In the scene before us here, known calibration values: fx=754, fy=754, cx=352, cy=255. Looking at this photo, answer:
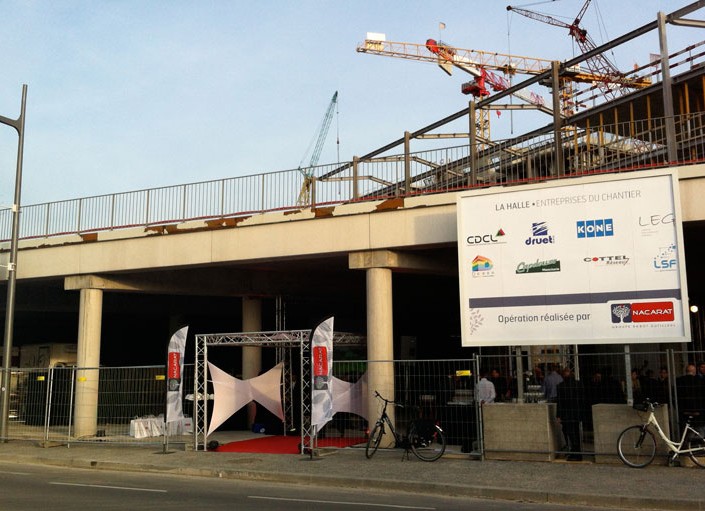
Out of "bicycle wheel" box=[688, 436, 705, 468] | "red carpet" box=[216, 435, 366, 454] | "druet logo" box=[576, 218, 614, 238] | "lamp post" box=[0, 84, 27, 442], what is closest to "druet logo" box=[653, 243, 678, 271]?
"druet logo" box=[576, 218, 614, 238]

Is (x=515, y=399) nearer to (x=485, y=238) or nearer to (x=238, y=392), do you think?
(x=485, y=238)

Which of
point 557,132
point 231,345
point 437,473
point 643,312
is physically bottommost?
point 437,473

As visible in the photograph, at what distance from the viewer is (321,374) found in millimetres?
15844

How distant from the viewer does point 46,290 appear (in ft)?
96.6

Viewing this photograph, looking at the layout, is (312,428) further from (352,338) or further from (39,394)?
(39,394)

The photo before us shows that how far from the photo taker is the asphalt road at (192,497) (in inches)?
404

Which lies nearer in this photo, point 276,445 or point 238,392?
point 238,392

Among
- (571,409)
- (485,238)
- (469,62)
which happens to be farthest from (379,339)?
(469,62)

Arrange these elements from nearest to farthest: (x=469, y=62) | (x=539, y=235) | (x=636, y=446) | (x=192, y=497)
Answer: (x=192, y=497) → (x=636, y=446) → (x=539, y=235) → (x=469, y=62)

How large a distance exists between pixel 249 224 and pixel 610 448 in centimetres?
1063

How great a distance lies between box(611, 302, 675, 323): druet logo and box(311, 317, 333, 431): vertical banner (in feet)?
19.0

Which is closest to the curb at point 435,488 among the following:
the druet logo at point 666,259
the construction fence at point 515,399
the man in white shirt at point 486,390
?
the construction fence at point 515,399

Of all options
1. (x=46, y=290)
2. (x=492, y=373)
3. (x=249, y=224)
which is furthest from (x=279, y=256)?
(x=46, y=290)

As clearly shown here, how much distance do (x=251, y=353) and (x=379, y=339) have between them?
8.01 meters
